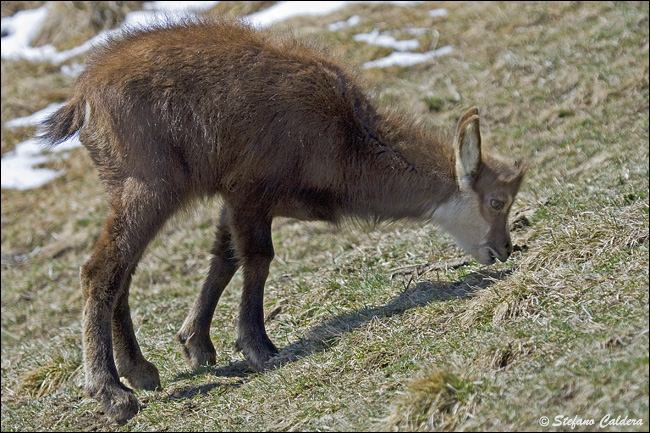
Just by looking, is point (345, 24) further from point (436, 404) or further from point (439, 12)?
point (436, 404)

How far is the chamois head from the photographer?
7.34m

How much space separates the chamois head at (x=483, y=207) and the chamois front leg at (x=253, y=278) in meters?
1.65

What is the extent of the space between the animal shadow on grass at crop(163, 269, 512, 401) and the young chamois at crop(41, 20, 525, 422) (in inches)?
8.3

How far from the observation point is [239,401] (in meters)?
5.95

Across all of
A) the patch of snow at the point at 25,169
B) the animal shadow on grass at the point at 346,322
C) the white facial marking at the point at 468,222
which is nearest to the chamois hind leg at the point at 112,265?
the animal shadow on grass at the point at 346,322

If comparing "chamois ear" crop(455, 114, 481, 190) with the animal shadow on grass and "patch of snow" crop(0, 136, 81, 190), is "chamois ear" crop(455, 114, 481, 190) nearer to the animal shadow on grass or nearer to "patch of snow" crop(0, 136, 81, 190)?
the animal shadow on grass

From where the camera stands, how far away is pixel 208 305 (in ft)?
24.6

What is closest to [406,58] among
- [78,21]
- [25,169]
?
[25,169]

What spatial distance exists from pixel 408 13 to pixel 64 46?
7.66 m

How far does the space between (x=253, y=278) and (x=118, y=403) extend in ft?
4.77

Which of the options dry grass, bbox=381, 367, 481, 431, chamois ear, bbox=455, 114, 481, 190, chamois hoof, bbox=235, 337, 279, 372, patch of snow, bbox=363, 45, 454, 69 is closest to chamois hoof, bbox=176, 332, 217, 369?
chamois hoof, bbox=235, 337, 279, 372

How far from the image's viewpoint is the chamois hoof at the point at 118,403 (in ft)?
20.5

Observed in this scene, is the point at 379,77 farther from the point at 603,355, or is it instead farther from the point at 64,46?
the point at 603,355

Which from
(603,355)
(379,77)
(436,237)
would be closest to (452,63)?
(379,77)
